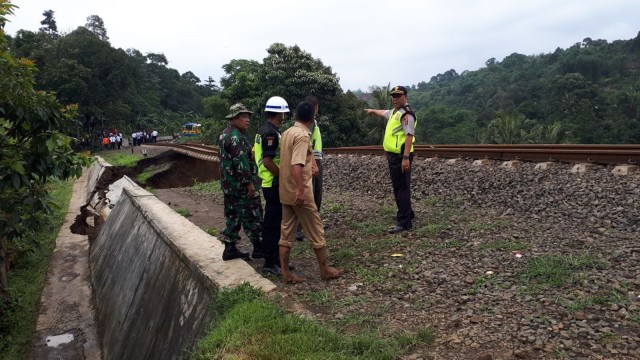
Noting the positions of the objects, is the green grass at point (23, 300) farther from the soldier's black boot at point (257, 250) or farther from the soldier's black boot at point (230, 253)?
the soldier's black boot at point (257, 250)

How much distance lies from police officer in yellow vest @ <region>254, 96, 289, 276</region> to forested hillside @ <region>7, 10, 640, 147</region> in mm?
7570

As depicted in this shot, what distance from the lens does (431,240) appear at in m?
5.71

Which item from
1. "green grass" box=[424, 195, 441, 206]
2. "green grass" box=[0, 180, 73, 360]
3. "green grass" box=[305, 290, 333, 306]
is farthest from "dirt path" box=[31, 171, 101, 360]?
"green grass" box=[424, 195, 441, 206]

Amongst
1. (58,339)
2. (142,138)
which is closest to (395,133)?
(58,339)

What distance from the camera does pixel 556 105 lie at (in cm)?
4400

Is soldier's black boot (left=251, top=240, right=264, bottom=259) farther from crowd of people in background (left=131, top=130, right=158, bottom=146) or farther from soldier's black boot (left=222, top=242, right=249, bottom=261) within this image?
crowd of people in background (left=131, top=130, right=158, bottom=146)

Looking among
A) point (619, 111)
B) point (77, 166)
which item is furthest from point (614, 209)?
point (619, 111)

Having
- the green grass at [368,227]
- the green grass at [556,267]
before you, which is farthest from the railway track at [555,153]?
the green grass at [556,267]

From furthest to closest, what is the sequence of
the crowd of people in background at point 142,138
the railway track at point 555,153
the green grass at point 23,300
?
the crowd of people in background at point 142,138 → the railway track at point 555,153 → the green grass at point 23,300

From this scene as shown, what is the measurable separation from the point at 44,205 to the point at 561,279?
5623 millimetres

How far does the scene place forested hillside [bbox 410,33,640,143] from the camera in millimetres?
32750

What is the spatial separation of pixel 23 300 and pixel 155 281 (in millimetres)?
3998

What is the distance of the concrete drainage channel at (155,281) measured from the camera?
466 centimetres

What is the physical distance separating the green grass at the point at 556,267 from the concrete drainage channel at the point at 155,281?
225 centimetres
